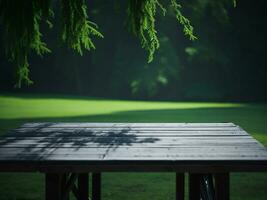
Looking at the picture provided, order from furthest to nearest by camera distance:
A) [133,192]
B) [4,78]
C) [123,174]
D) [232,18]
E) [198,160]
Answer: [4,78] < [232,18] < [123,174] < [133,192] < [198,160]

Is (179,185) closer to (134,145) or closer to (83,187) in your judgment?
(83,187)

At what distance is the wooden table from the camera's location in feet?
10.0

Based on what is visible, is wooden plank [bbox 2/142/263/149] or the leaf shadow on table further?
wooden plank [bbox 2/142/263/149]

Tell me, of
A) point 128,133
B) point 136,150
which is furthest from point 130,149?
point 128,133

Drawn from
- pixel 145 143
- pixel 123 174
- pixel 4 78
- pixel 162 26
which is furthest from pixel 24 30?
pixel 4 78

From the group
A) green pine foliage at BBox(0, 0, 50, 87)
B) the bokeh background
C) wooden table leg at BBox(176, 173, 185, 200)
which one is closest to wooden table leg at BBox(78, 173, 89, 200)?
wooden table leg at BBox(176, 173, 185, 200)

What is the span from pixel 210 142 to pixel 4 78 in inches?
1662

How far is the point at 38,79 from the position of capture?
147 ft

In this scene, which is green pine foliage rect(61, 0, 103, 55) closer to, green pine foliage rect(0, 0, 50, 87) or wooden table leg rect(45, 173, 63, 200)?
green pine foliage rect(0, 0, 50, 87)

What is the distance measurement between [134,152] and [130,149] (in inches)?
5.7

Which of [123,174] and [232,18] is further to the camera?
[232,18]

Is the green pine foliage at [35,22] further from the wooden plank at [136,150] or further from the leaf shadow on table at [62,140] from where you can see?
the wooden plank at [136,150]

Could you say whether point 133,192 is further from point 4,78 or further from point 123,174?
point 4,78

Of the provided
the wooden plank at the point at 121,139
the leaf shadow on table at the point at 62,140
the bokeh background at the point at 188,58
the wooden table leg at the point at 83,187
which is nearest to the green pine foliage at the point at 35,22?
the leaf shadow on table at the point at 62,140
